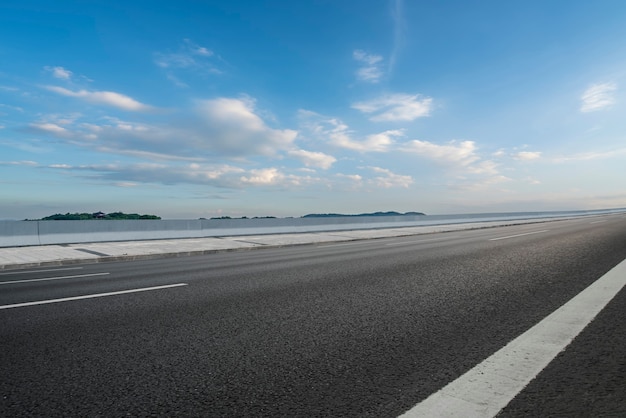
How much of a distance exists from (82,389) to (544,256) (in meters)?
10.5

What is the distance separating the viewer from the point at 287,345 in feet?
12.2

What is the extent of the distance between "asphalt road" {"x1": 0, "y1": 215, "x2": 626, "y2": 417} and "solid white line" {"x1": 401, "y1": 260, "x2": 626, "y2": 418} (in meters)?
0.08

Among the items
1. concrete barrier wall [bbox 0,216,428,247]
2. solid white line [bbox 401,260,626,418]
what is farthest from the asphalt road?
concrete barrier wall [bbox 0,216,428,247]

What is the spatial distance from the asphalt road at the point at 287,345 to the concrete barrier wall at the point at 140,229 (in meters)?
10.2

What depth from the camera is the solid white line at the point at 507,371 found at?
95.9 inches

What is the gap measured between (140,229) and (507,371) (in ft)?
61.5

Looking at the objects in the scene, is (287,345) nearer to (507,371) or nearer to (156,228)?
(507,371)

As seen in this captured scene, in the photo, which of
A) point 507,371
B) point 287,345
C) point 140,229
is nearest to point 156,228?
point 140,229

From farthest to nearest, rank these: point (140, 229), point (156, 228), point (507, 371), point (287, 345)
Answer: point (156, 228)
point (140, 229)
point (287, 345)
point (507, 371)

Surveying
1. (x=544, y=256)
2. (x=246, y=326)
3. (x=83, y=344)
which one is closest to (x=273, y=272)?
(x=246, y=326)

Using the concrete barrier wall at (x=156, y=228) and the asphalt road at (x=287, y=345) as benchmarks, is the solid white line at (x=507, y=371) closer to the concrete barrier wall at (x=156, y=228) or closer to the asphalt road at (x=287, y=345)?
the asphalt road at (x=287, y=345)

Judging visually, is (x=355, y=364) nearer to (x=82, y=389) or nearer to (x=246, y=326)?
(x=246, y=326)

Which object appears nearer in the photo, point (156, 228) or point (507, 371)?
point (507, 371)

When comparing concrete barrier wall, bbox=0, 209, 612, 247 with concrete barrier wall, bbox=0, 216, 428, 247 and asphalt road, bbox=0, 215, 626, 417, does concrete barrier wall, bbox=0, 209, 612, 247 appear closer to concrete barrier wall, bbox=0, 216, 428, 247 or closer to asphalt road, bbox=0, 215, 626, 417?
concrete barrier wall, bbox=0, 216, 428, 247
